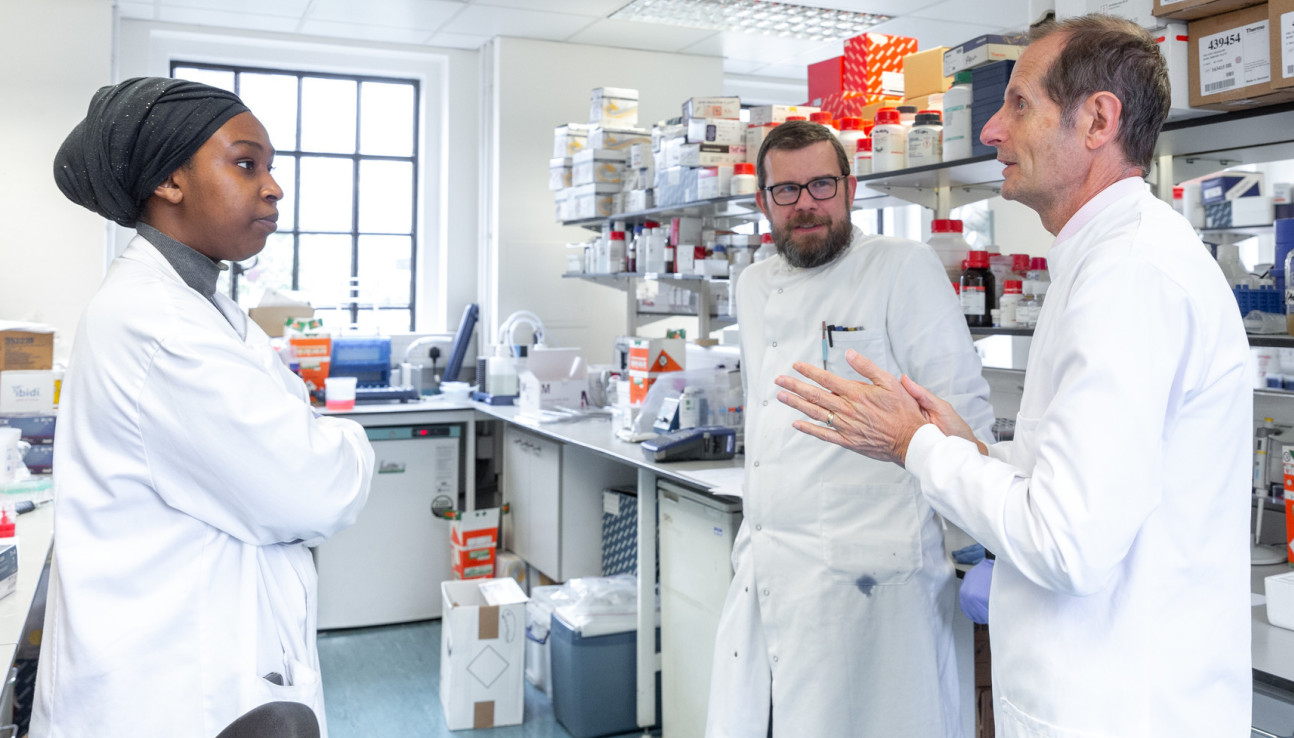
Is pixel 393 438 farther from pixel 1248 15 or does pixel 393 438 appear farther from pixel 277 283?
pixel 1248 15

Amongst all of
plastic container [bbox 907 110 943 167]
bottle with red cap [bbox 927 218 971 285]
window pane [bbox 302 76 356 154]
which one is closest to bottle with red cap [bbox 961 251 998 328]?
bottle with red cap [bbox 927 218 971 285]

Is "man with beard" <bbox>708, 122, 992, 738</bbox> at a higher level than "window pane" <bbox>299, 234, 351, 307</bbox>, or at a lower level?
lower

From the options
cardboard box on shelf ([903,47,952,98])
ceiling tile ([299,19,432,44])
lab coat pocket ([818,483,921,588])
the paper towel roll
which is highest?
ceiling tile ([299,19,432,44])

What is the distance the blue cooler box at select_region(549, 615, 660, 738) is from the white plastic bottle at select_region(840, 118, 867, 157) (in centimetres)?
164

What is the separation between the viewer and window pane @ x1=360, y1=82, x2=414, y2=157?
249 inches

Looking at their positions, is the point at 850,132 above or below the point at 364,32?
below

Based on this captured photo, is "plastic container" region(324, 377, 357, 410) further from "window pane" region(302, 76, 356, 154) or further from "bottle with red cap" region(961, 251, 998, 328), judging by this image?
"bottle with red cap" region(961, 251, 998, 328)

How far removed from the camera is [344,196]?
6.36 meters

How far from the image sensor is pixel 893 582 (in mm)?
2049

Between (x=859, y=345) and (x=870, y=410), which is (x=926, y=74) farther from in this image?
(x=870, y=410)

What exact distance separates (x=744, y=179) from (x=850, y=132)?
49cm

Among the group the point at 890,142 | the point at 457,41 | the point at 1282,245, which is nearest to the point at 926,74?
the point at 890,142

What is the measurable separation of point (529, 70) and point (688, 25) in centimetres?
97

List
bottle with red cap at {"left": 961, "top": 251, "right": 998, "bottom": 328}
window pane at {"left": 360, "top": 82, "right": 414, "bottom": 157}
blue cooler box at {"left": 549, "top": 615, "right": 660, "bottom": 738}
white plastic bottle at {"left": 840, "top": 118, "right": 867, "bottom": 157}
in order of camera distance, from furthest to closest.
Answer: window pane at {"left": 360, "top": 82, "right": 414, "bottom": 157}, blue cooler box at {"left": 549, "top": 615, "right": 660, "bottom": 738}, white plastic bottle at {"left": 840, "top": 118, "right": 867, "bottom": 157}, bottle with red cap at {"left": 961, "top": 251, "right": 998, "bottom": 328}
